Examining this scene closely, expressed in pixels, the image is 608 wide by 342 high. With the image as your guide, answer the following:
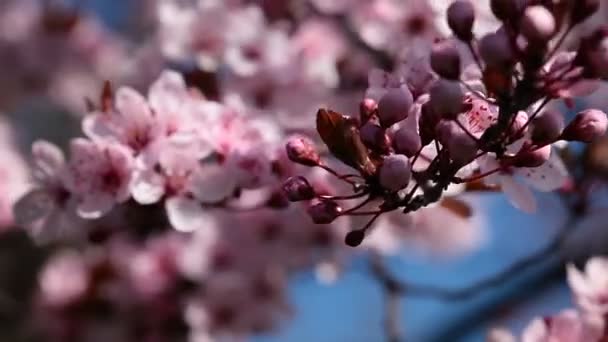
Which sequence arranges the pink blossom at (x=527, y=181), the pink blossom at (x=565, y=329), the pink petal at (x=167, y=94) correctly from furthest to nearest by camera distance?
the pink petal at (x=167, y=94), the pink blossom at (x=565, y=329), the pink blossom at (x=527, y=181)

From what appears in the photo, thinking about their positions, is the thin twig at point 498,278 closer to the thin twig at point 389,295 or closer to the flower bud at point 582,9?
the thin twig at point 389,295

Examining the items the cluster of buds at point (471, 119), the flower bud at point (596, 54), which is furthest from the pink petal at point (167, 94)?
the flower bud at point (596, 54)

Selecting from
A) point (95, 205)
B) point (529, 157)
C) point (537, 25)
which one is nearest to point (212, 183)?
point (95, 205)

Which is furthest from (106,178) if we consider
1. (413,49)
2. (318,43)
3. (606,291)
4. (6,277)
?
(6,277)

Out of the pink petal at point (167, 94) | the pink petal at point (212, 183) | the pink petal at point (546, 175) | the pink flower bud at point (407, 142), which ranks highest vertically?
the pink petal at point (167, 94)

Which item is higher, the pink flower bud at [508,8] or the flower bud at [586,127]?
the pink flower bud at [508,8]

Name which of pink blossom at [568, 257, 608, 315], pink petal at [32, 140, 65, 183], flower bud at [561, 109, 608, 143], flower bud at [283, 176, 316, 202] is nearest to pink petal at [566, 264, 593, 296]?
pink blossom at [568, 257, 608, 315]

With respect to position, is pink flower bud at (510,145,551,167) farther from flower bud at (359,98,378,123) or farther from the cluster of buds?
flower bud at (359,98,378,123)

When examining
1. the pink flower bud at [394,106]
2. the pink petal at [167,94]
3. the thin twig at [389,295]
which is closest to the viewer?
the pink flower bud at [394,106]
